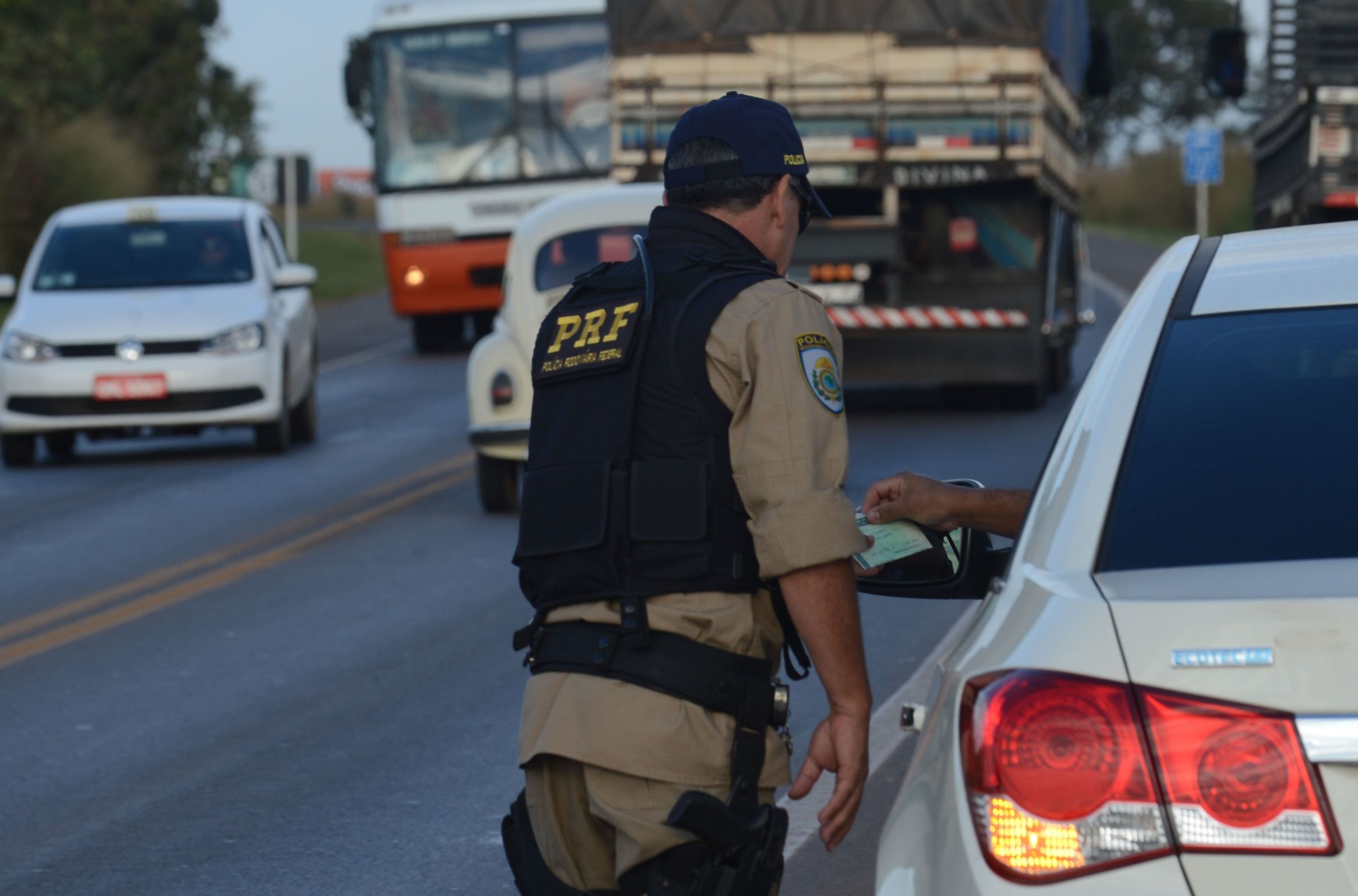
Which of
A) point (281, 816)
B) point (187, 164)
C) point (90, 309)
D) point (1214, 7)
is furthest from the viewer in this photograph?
point (1214, 7)

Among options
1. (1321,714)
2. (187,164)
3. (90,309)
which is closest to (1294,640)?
(1321,714)

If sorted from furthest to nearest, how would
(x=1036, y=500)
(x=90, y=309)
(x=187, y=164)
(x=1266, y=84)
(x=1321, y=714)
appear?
(x=187, y=164) < (x=1266, y=84) < (x=90, y=309) < (x=1036, y=500) < (x=1321, y=714)

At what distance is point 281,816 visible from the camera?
5602 millimetres

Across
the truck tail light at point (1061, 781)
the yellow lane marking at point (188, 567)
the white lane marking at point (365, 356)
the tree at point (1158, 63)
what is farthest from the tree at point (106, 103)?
the tree at point (1158, 63)

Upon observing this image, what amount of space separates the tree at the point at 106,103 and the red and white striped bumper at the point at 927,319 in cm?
1993

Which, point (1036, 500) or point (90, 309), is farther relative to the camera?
point (90, 309)

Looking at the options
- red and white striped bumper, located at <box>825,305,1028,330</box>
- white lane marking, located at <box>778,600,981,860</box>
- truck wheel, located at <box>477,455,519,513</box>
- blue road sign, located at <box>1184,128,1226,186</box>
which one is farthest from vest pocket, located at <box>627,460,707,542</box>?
blue road sign, located at <box>1184,128,1226,186</box>

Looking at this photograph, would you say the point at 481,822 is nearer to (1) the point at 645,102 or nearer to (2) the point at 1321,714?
(2) the point at 1321,714

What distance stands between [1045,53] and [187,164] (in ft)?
96.9

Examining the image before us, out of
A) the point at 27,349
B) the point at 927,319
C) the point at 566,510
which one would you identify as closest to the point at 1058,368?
the point at 927,319

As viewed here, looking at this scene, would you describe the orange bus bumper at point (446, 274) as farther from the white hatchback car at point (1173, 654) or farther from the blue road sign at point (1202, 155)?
the white hatchback car at point (1173, 654)

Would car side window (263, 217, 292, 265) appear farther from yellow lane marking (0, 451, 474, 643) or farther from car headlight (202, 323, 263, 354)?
yellow lane marking (0, 451, 474, 643)

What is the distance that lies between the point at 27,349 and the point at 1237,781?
13.6 m

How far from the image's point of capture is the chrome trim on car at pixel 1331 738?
2.18m
